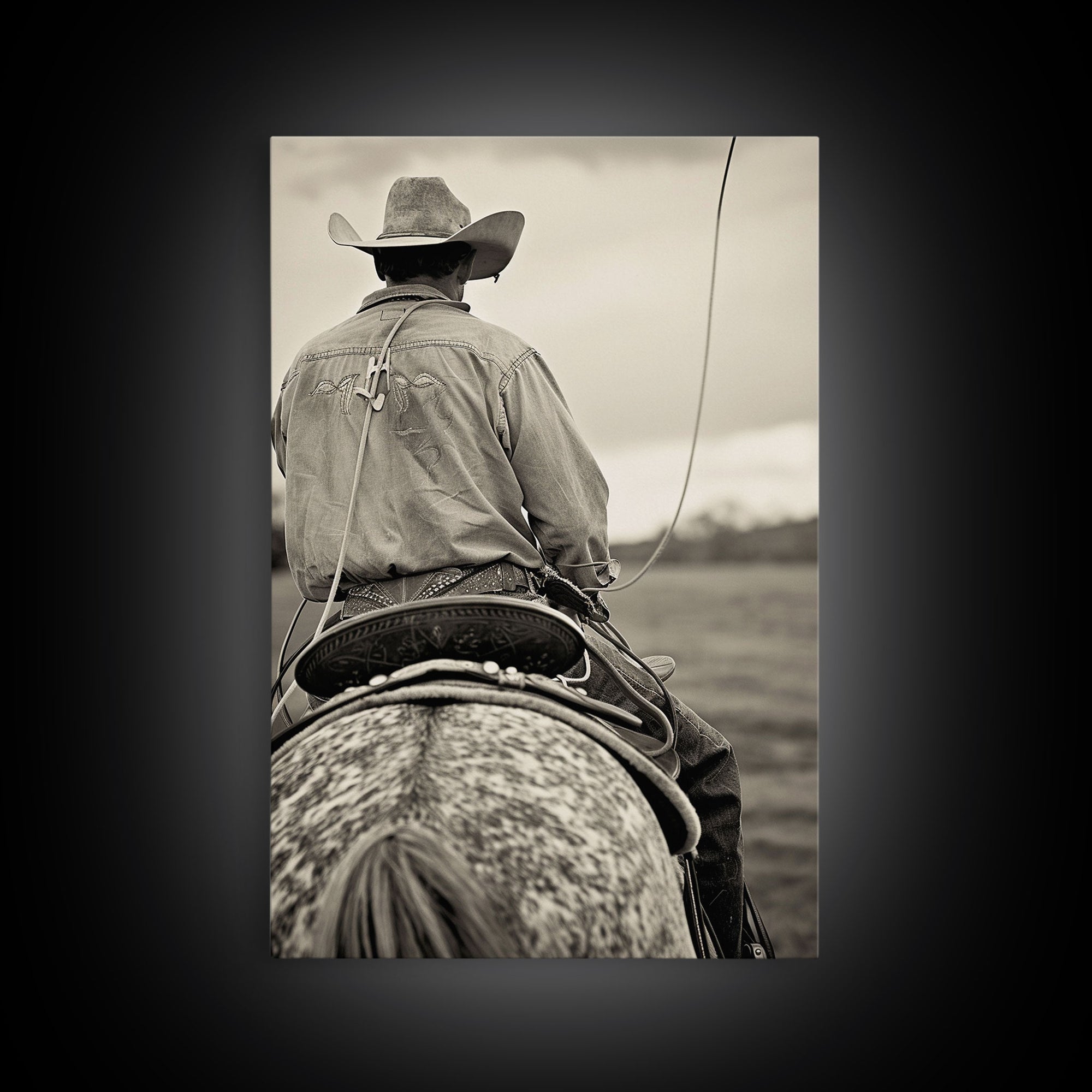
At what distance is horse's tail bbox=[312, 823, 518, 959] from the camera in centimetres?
154

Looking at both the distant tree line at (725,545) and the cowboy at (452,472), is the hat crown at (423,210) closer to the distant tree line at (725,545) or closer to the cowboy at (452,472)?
the cowboy at (452,472)

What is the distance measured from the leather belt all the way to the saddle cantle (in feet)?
0.59

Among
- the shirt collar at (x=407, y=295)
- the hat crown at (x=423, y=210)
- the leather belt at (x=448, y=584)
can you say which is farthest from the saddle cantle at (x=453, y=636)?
the hat crown at (x=423, y=210)

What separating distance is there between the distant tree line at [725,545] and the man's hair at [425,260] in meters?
0.52

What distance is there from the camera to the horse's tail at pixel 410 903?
1.54 m

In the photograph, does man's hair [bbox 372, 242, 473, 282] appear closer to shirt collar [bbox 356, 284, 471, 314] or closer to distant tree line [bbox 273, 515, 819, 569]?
shirt collar [bbox 356, 284, 471, 314]

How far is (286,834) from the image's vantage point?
1744mm

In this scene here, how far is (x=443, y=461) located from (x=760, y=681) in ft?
2.32

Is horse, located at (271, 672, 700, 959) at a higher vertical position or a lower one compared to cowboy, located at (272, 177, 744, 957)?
lower

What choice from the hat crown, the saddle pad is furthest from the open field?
the hat crown

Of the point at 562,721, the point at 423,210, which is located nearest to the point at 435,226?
the point at 423,210
